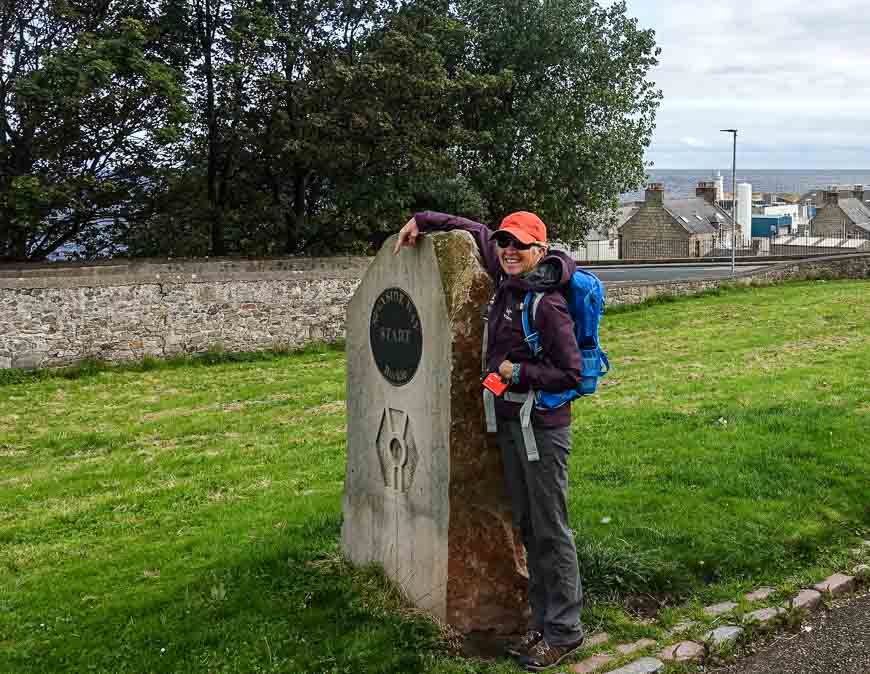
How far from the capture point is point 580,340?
4914 millimetres

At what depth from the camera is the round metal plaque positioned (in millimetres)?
5559

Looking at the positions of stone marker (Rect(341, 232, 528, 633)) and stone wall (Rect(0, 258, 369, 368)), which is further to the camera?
stone wall (Rect(0, 258, 369, 368))

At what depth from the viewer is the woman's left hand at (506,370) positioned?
4770 mm

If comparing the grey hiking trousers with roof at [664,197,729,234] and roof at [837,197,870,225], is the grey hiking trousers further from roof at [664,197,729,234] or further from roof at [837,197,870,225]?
roof at [837,197,870,225]

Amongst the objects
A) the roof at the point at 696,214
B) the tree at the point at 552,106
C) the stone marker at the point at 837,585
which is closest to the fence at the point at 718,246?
the roof at the point at 696,214

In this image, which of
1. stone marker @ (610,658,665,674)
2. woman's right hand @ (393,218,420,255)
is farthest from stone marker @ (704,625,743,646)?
woman's right hand @ (393,218,420,255)

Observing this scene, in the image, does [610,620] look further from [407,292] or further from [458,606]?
[407,292]

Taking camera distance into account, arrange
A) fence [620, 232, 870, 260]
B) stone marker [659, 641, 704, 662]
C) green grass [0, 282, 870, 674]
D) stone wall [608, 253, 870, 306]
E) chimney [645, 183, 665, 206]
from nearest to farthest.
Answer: stone marker [659, 641, 704, 662]
green grass [0, 282, 870, 674]
stone wall [608, 253, 870, 306]
fence [620, 232, 870, 260]
chimney [645, 183, 665, 206]

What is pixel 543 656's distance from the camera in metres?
4.95

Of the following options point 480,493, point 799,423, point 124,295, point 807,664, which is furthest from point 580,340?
point 124,295

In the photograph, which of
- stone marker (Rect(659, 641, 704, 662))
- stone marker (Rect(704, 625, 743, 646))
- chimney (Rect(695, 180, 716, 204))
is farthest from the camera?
chimney (Rect(695, 180, 716, 204))

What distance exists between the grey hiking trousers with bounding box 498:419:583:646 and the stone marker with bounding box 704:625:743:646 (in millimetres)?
765

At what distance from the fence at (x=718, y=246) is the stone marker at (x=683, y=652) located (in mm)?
53795

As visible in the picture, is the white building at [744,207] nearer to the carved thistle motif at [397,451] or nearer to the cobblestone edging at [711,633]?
the cobblestone edging at [711,633]
